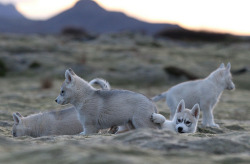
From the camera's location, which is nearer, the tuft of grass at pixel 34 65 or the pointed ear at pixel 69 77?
the pointed ear at pixel 69 77

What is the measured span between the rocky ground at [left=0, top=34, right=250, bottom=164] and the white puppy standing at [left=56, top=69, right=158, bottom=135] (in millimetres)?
853

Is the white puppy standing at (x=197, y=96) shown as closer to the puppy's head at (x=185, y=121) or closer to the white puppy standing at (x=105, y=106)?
the puppy's head at (x=185, y=121)

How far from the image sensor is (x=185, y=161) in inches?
138

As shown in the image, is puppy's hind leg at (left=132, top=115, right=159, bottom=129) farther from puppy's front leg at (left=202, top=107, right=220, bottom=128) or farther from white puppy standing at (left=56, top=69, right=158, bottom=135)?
puppy's front leg at (left=202, top=107, right=220, bottom=128)

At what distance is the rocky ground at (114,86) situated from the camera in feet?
12.0

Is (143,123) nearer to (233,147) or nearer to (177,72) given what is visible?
(233,147)

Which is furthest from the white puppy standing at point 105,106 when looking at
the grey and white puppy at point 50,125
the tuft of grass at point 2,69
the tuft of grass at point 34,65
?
the tuft of grass at point 34,65

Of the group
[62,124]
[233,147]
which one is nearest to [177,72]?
[62,124]

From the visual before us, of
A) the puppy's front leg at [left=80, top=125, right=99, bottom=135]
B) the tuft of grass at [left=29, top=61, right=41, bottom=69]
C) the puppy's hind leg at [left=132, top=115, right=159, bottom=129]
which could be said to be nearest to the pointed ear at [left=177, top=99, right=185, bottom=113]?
the puppy's hind leg at [left=132, top=115, right=159, bottom=129]

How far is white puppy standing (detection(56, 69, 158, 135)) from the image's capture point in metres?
6.83

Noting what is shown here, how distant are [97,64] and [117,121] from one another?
20.7 m

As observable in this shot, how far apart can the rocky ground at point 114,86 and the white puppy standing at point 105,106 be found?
33.6 inches

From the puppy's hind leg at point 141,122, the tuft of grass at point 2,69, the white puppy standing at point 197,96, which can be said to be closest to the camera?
the puppy's hind leg at point 141,122

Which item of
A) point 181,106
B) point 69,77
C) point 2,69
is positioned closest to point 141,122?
point 181,106
